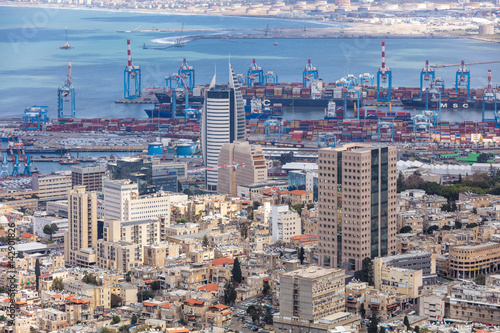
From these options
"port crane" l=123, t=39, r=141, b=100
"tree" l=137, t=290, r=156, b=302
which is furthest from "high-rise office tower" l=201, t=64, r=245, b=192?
"port crane" l=123, t=39, r=141, b=100

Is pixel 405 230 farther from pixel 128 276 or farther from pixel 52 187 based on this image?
pixel 52 187

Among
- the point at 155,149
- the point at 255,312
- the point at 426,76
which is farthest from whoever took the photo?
the point at 426,76

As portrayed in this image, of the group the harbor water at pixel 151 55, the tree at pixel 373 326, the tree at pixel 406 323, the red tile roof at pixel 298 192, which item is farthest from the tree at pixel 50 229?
the harbor water at pixel 151 55

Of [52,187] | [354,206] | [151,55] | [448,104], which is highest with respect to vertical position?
[151,55]

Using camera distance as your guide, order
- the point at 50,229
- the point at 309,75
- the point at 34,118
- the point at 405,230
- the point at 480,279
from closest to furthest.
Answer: the point at 480,279 → the point at 405,230 → the point at 50,229 → the point at 34,118 → the point at 309,75

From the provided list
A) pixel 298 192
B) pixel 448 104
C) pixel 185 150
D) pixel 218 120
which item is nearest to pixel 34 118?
pixel 185 150

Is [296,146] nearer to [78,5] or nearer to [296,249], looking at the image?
[296,249]

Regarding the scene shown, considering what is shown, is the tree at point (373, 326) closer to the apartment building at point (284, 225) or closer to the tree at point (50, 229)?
the apartment building at point (284, 225)

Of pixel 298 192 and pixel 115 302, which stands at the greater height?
pixel 298 192
